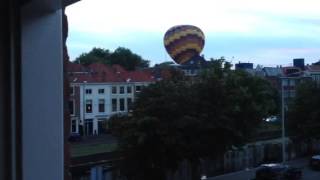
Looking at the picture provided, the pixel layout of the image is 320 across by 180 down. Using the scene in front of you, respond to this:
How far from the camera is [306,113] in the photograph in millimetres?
32625

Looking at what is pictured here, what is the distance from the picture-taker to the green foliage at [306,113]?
31719 millimetres

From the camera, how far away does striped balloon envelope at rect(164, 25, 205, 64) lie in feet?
103

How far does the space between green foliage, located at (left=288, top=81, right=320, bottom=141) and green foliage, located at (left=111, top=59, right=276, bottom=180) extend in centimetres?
944

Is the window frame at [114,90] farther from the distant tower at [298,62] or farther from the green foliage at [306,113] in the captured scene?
the distant tower at [298,62]

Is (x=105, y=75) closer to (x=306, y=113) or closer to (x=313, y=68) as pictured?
(x=313, y=68)

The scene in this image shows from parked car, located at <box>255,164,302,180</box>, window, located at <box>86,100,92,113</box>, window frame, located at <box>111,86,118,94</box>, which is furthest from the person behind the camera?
window frame, located at <box>111,86,118,94</box>

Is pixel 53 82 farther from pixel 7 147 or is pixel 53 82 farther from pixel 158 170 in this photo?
pixel 158 170

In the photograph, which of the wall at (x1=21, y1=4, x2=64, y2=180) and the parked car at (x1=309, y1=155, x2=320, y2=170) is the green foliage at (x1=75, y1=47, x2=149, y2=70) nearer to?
the parked car at (x1=309, y1=155, x2=320, y2=170)

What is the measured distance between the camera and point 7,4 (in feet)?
6.04

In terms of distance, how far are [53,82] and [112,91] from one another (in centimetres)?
4973

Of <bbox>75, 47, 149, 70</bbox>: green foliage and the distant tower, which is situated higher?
<bbox>75, 47, 149, 70</bbox>: green foliage

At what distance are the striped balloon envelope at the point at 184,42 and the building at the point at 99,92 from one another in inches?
665

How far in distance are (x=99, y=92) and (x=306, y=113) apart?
22730 millimetres

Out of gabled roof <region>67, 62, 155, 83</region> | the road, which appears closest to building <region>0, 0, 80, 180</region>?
the road
